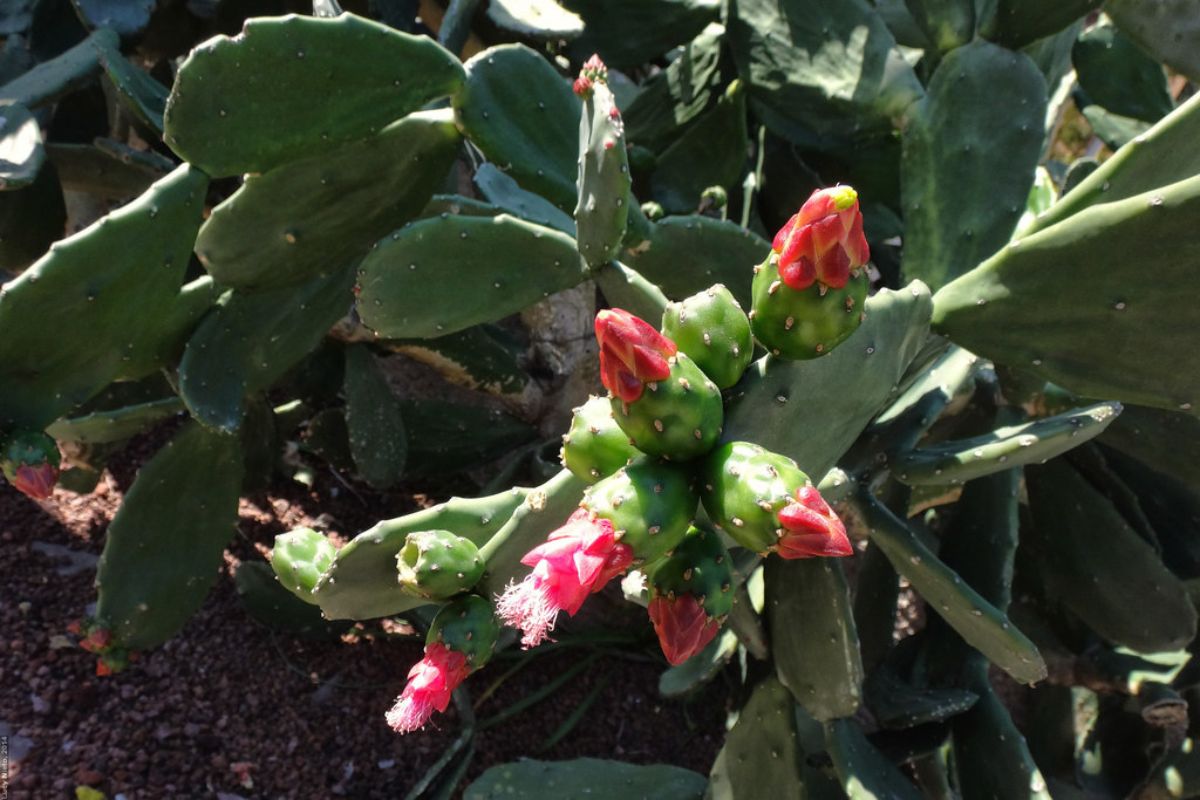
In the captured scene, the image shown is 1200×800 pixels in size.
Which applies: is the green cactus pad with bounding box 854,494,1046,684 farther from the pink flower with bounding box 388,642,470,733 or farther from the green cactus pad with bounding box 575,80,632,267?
the pink flower with bounding box 388,642,470,733

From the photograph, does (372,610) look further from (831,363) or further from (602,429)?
(831,363)

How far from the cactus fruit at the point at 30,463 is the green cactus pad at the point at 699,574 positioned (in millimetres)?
1001

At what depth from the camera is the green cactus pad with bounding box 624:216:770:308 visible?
1.62m

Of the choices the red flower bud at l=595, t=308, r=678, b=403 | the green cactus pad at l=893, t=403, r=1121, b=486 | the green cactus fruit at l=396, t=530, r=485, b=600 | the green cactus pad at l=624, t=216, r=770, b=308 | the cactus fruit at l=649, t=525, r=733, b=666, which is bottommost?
the green cactus pad at l=893, t=403, r=1121, b=486

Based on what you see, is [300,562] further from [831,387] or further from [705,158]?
[705,158]

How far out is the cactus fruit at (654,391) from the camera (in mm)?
907

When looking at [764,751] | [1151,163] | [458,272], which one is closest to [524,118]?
[458,272]

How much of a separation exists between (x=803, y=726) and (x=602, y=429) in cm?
104

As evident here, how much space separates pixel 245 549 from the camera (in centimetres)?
224

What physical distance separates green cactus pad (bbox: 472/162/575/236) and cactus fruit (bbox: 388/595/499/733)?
0.83 meters

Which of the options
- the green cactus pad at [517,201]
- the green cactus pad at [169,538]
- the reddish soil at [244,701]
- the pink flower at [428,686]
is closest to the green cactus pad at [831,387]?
the pink flower at [428,686]

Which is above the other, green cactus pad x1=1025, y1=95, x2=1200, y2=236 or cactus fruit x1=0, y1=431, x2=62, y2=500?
green cactus pad x1=1025, y1=95, x2=1200, y2=236

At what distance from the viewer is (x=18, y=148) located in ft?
5.27

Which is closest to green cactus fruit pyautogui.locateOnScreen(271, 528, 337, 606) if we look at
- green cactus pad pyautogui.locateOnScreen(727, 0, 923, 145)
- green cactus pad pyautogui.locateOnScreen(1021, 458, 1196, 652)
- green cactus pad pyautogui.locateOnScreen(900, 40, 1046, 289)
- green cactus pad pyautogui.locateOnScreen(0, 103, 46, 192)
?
green cactus pad pyautogui.locateOnScreen(0, 103, 46, 192)
